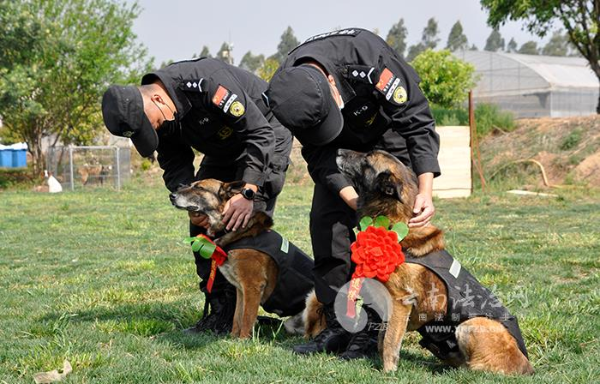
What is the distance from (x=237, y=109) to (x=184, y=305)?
81.4 inches

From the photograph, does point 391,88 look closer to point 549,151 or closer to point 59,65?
point 549,151

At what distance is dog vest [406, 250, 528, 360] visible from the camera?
364 cm

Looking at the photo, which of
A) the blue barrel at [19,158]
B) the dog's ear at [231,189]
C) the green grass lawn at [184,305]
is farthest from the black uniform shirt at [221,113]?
the blue barrel at [19,158]

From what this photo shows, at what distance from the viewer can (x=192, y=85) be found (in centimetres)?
420

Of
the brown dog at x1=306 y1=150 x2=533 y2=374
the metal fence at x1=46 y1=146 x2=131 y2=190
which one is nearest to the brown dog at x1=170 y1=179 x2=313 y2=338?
the brown dog at x1=306 y1=150 x2=533 y2=374

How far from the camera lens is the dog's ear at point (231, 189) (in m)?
4.60

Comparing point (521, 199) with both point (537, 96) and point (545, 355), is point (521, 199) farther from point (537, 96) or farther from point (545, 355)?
point (537, 96)

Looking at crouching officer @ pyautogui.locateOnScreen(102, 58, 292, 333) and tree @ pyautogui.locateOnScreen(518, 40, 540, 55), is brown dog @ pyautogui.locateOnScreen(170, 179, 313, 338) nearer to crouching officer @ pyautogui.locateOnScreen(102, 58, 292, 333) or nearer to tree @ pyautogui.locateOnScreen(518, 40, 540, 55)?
crouching officer @ pyautogui.locateOnScreen(102, 58, 292, 333)

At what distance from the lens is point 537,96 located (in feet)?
133

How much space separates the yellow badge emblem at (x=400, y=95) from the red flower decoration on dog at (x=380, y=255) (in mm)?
731

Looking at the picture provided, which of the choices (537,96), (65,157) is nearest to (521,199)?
(65,157)

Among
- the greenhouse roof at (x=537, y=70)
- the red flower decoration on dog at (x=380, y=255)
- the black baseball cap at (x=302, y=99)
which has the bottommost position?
the red flower decoration on dog at (x=380, y=255)

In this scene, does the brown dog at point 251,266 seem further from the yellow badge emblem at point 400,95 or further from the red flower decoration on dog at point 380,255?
the yellow badge emblem at point 400,95

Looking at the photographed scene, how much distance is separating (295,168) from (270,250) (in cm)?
2206
